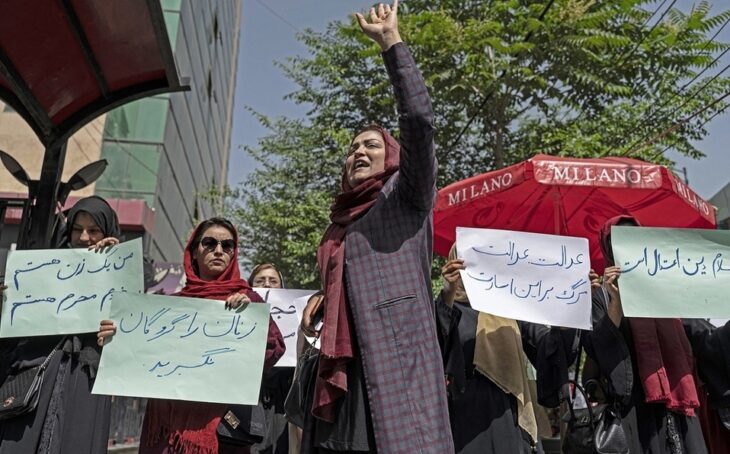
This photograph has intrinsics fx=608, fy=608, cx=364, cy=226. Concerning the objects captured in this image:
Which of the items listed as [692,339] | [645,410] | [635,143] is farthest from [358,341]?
[635,143]

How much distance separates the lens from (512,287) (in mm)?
3066

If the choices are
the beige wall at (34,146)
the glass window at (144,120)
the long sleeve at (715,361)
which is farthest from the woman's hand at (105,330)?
the glass window at (144,120)

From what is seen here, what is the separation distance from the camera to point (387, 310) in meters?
1.93

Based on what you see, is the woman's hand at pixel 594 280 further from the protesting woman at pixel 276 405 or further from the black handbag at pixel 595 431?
the protesting woman at pixel 276 405

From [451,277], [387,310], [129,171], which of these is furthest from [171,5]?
[387,310]

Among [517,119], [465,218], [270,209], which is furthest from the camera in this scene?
[270,209]

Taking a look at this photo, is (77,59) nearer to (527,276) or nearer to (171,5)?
(527,276)

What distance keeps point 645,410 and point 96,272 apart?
104 inches

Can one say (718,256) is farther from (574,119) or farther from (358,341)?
(574,119)

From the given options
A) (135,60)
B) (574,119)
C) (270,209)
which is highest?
(574,119)

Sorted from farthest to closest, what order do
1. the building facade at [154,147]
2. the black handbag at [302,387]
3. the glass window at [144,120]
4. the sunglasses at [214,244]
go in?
the glass window at [144,120], the building facade at [154,147], the sunglasses at [214,244], the black handbag at [302,387]

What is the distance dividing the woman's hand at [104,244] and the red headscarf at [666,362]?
2.55m

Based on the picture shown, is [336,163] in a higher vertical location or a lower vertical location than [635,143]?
higher

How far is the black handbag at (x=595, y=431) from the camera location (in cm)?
265
